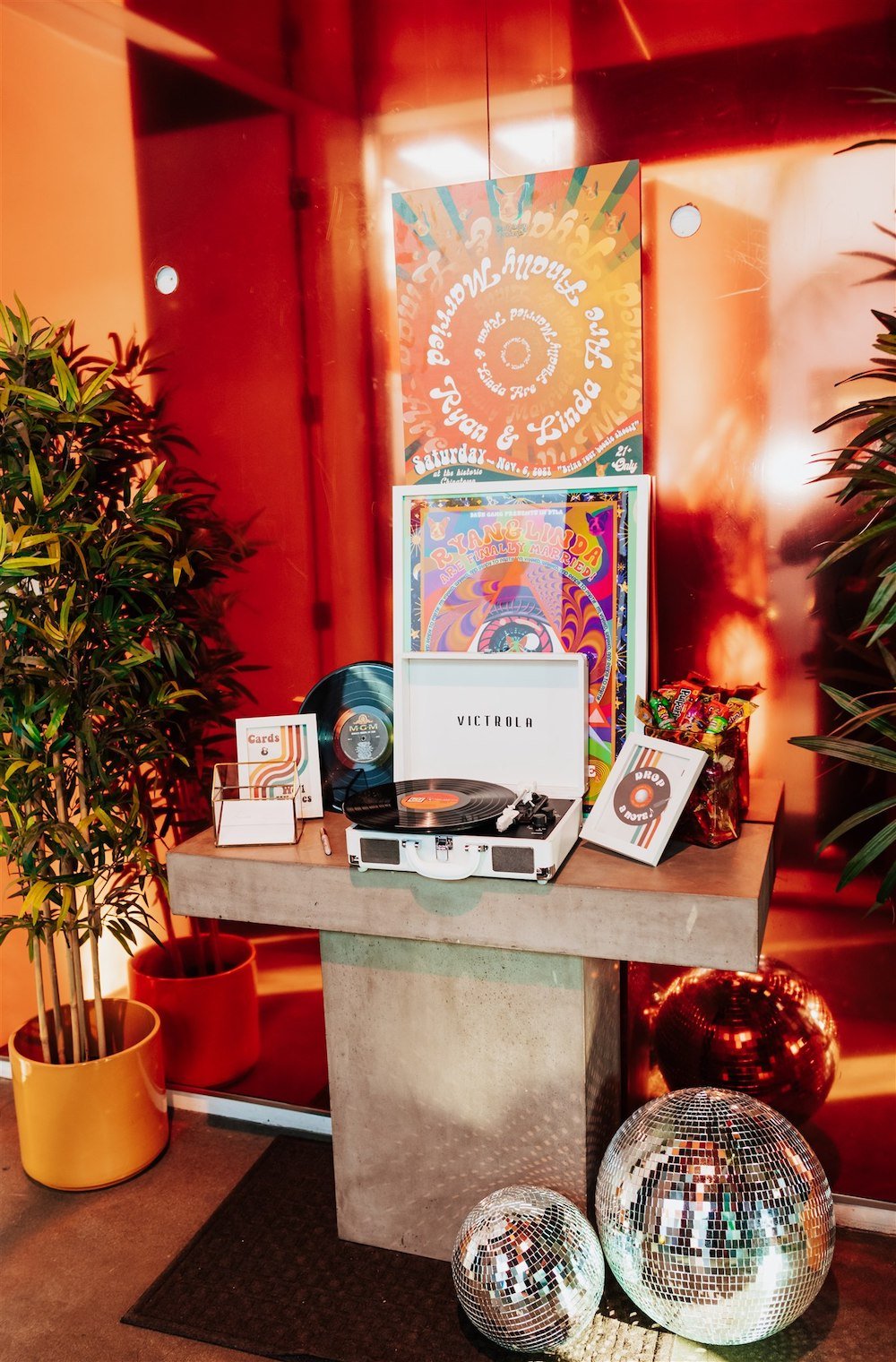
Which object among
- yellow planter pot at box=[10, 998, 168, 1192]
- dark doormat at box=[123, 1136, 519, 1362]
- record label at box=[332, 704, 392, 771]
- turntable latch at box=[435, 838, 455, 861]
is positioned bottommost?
dark doormat at box=[123, 1136, 519, 1362]

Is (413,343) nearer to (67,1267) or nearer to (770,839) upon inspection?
(770,839)

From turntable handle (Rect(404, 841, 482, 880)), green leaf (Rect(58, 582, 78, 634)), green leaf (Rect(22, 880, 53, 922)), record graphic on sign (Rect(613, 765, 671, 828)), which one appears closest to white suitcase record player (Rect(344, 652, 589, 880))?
turntable handle (Rect(404, 841, 482, 880))

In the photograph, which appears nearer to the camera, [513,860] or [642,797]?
[513,860]

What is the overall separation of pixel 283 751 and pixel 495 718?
514 mm

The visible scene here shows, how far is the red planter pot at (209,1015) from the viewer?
9.37 ft

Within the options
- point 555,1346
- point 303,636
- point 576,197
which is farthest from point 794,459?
point 555,1346

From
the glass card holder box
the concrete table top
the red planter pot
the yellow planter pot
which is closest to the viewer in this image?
the concrete table top

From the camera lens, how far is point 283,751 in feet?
7.69

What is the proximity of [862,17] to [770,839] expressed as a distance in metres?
1.72

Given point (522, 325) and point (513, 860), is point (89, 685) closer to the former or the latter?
point (513, 860)

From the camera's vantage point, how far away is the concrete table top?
176 centimetres

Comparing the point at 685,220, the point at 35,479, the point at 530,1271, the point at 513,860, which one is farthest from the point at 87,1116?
the point at 685,220

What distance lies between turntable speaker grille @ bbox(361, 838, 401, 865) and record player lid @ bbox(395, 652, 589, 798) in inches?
14.9

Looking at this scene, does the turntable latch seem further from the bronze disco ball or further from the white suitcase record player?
the bronze disco ball
